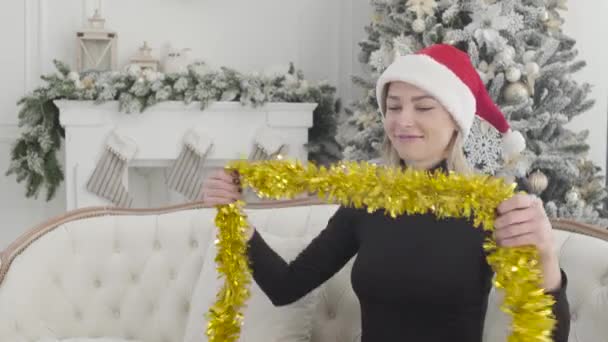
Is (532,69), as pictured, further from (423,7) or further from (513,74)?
(423,7)

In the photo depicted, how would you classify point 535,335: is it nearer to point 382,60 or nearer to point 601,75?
point 382,60

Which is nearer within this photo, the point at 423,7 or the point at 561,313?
the point at 561,313

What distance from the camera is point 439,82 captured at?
172 centimetres

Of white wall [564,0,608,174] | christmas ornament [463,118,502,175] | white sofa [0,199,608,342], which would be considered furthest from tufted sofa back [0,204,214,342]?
white wall [564,0,608,174]

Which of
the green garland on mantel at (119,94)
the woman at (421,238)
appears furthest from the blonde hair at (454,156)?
the green garland on mantel at (119,94)

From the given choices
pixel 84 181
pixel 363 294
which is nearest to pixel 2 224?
pixel 84 181

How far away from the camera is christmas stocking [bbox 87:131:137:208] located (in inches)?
157

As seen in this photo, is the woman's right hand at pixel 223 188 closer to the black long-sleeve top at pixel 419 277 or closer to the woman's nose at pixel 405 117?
the black long-sleeve top at pixel 419 277

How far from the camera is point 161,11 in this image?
452cm

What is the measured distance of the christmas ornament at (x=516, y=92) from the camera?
→ 309 centimetres

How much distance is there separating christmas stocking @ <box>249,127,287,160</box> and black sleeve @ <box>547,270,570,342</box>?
2729mm

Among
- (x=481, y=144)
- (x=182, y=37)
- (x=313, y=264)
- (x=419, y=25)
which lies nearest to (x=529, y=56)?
(x=419, y=25)

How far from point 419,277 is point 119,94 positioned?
2689 millimetres

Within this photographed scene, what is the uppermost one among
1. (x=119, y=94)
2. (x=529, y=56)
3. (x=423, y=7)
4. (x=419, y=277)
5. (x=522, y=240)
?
(x=423, y=7)
